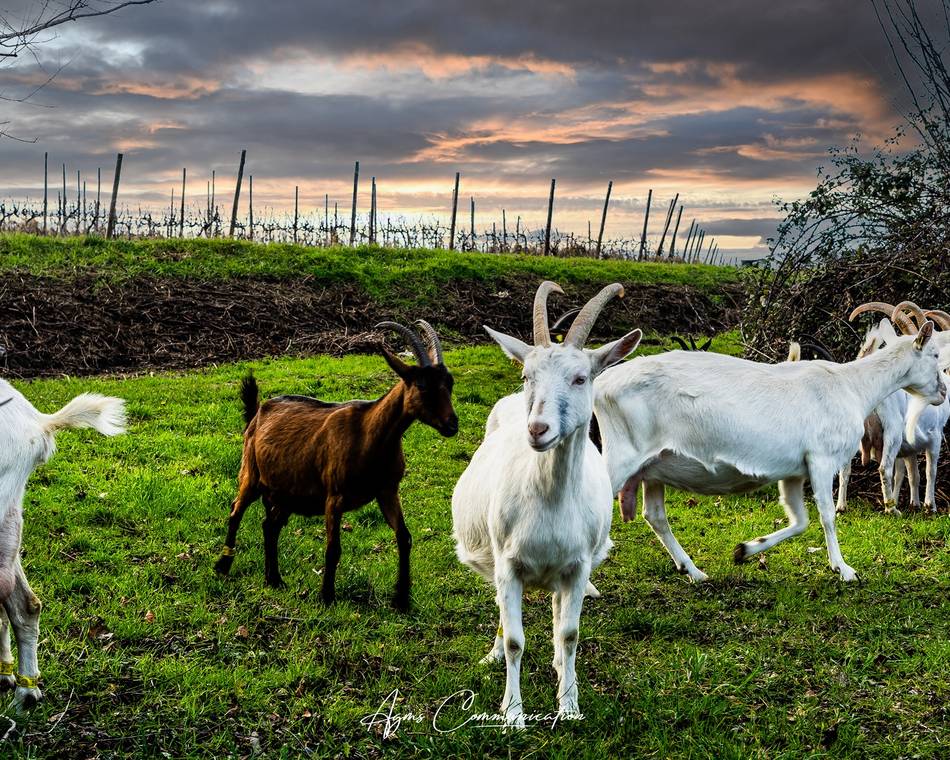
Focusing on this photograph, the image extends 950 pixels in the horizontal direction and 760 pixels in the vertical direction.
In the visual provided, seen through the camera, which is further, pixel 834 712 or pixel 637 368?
→ pixel 637 368

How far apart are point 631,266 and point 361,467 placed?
71.1 ft

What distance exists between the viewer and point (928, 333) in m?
6.88

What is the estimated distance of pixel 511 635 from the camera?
3.95 m

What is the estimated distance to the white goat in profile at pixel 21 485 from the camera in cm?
360

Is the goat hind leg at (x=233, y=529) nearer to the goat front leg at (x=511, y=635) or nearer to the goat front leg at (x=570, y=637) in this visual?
the goat front leg at (x=511, y=635)

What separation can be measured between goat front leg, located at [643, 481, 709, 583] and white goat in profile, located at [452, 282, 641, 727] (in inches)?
86.2

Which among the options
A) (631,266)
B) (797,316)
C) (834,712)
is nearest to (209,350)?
(797,316)

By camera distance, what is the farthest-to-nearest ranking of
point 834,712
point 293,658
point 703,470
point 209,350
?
point 209,350
point 703,470
point 293,658
point 834,712

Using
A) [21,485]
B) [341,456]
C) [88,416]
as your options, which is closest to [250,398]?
[341,456]

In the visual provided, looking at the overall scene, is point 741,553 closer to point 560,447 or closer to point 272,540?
point 560,447

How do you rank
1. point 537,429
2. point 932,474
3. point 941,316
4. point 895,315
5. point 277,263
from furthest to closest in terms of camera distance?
point 277,263
point 941,316
point 932,474
point 895,315
point 537,429

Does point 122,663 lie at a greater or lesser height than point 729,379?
lesser

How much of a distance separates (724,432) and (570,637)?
2726 millimetres

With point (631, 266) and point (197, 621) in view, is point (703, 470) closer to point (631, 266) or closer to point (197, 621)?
point (197, 621)
